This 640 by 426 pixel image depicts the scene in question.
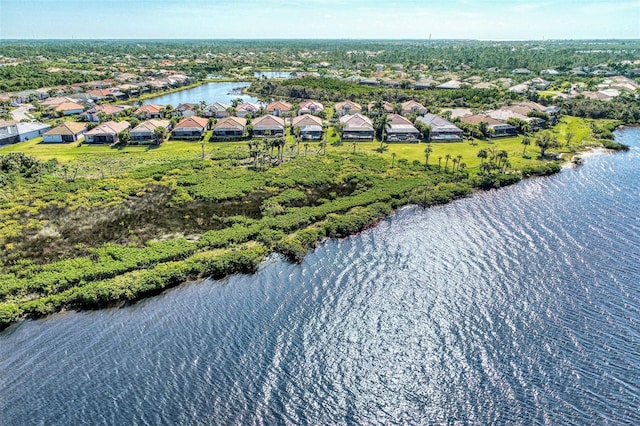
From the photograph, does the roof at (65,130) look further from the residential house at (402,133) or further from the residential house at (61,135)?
the residential house at (402,133)

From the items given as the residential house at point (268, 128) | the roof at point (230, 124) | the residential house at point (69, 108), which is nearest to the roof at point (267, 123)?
the residential house at point (268, 128)

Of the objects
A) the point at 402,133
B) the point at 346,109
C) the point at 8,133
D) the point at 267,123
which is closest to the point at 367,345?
the point at 402,133

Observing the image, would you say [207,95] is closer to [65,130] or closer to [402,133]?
[65,130]

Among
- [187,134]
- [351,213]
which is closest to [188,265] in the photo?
[351,213]

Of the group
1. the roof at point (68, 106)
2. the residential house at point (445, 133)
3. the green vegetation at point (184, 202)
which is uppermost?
the roof at point (68, 106)

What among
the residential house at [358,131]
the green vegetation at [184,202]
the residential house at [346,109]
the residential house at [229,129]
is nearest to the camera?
the green vegetation at [184,202]

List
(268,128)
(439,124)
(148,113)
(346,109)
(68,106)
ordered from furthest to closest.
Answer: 1. (68,106)
2. (346,109)
3. (148,113)
4. (268,128)
5. (439,124)
